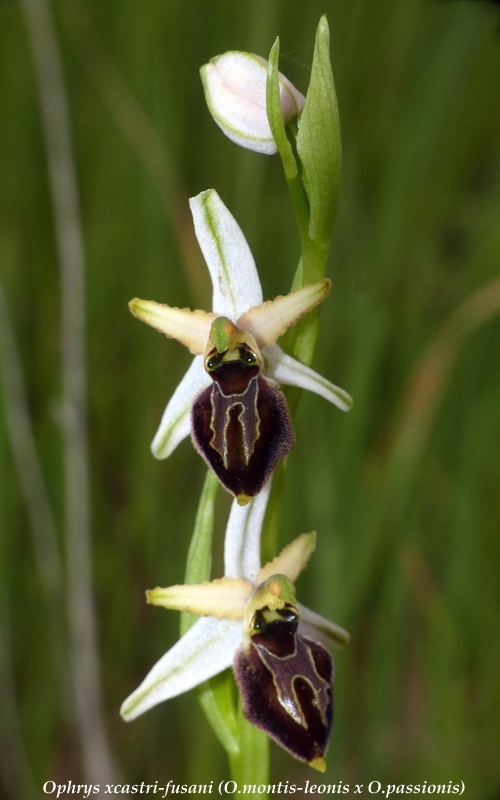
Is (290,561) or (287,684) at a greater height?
(290,561)

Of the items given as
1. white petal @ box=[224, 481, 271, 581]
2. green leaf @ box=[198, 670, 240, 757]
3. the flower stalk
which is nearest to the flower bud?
the flower stalk

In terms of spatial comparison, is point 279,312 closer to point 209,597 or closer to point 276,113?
point 276,113

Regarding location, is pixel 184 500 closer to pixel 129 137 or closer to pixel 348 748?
pixel 348 748

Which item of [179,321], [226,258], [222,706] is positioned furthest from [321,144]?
[222,706]

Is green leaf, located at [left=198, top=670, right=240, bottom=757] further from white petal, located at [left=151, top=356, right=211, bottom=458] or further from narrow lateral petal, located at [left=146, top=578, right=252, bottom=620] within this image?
white petal, located at [left=151, top=356, right=211, bottom=458]

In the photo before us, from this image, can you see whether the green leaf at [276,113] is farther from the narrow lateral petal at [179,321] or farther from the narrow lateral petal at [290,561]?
the narrow lateral petal at [290,561]
